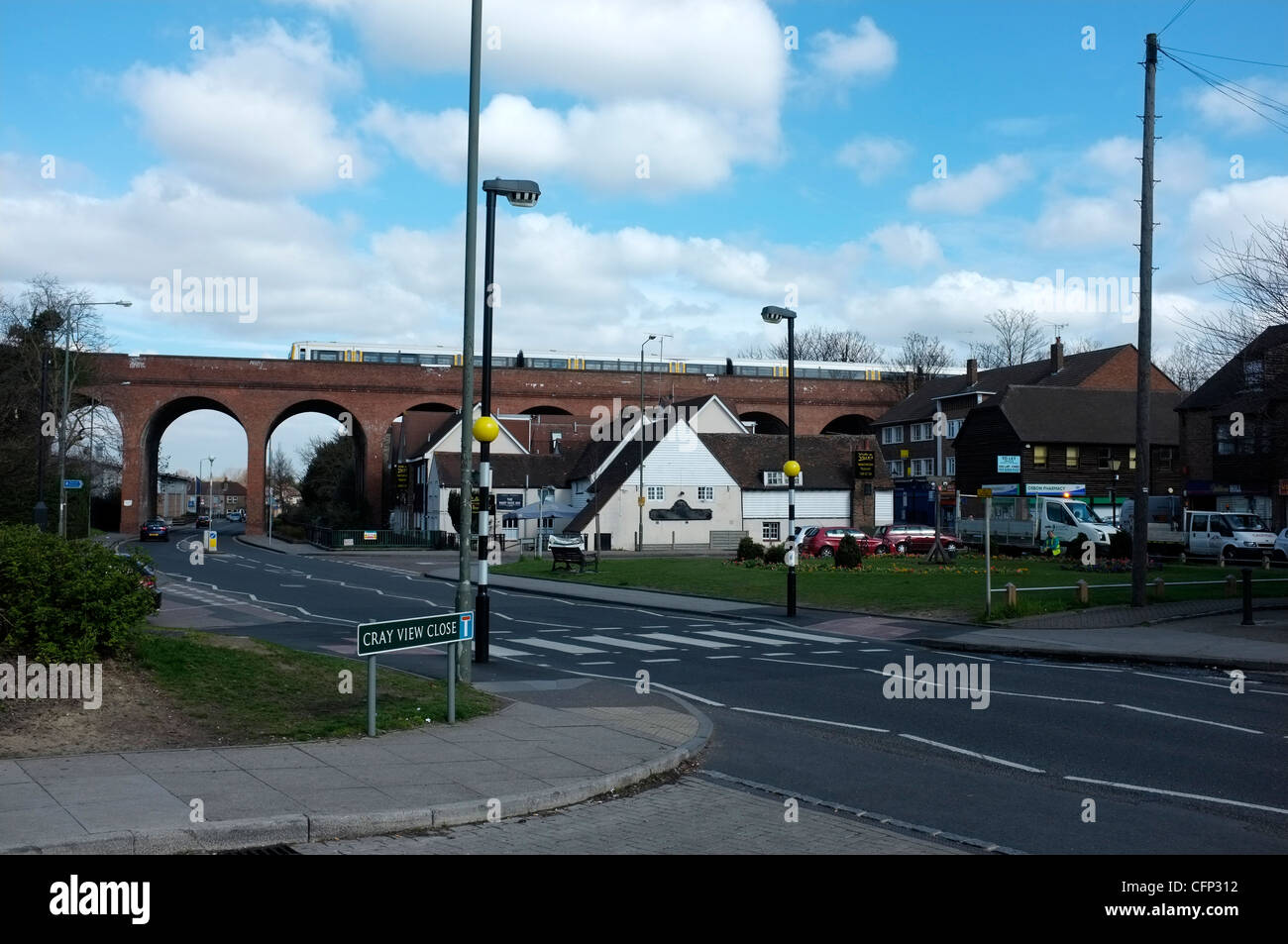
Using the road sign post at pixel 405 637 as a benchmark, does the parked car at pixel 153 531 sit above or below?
below

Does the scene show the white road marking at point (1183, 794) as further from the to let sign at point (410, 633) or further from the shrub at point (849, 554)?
the shrub at point (849, 554)

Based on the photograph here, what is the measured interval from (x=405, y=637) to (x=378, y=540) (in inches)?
2622

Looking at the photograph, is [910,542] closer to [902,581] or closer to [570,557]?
[570,557]

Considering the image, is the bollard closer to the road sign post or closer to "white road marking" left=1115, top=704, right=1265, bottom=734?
"white road marking" left=1115, top=704, right=1265, bottom=734

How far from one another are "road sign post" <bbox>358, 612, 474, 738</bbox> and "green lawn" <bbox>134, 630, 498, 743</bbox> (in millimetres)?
347

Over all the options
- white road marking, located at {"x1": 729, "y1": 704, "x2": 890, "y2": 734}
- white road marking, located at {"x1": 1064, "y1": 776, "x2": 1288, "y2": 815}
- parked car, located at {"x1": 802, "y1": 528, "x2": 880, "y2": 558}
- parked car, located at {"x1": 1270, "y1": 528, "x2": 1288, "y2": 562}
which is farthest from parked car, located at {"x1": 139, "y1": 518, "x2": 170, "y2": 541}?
white road marking, located at {"x1": 1064, "y1": 776, "x2": 1288, "y2": 815}

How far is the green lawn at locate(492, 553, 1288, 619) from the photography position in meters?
24.9

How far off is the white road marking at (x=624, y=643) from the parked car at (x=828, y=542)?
1056 inches

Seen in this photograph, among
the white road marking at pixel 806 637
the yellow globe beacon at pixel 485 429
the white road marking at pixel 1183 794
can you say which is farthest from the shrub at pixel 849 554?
the white road marking at pixel 1183 794

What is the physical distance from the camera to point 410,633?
10203mm

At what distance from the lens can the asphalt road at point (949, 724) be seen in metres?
8.30

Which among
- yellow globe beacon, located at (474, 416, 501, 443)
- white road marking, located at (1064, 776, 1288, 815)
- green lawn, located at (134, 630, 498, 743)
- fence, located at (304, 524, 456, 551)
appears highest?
yellow globe beacon, located at (474, 416, 501, 443)

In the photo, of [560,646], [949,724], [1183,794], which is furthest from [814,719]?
[560,646]
